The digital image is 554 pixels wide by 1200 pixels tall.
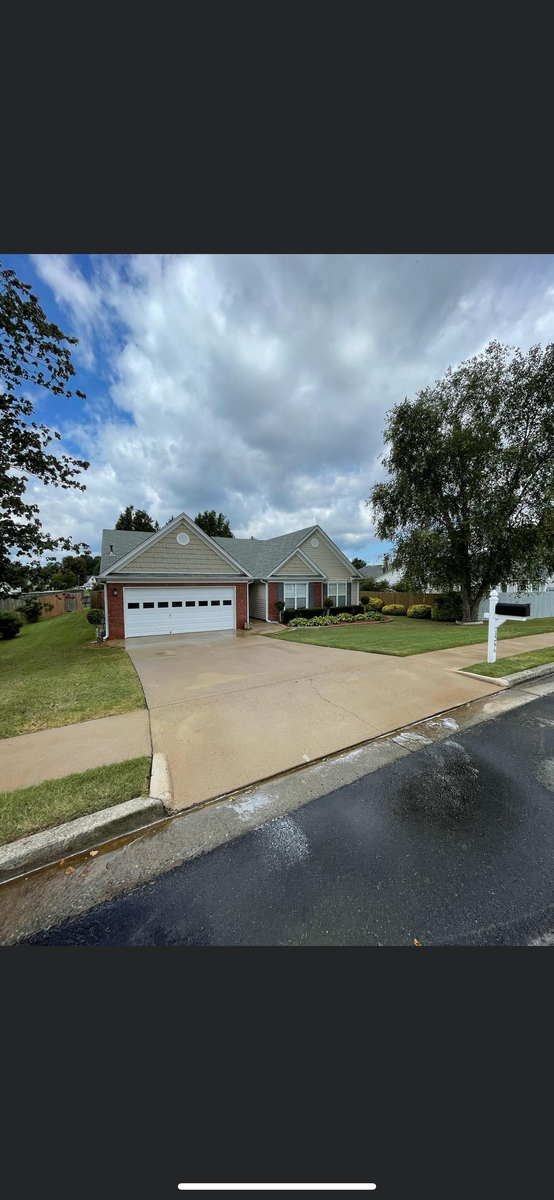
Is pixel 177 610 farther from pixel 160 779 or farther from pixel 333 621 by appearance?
pixel 160 779

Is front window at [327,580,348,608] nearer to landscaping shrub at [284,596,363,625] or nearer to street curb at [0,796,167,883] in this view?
landscaping shrub at [284,596,363,625]

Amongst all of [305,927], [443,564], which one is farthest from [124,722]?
[443,564]

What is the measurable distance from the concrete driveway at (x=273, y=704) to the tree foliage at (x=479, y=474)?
30.0 feet

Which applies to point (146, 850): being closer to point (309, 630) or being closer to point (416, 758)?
point (416, 758)

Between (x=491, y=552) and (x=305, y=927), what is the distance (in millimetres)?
17696

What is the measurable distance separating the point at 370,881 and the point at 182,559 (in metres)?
14.3

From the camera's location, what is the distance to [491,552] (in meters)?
16.2

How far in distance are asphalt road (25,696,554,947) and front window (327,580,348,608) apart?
1780cm

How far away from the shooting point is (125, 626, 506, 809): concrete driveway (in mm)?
3695

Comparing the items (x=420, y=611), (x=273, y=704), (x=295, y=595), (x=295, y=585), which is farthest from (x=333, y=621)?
(x=273, y=704)

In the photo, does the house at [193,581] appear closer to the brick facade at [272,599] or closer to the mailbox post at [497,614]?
the brick facade at [272,599]

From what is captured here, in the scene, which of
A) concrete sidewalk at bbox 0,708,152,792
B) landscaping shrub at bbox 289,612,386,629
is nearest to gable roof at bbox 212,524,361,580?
landscaping shrub at bbox 289,612,386,629
